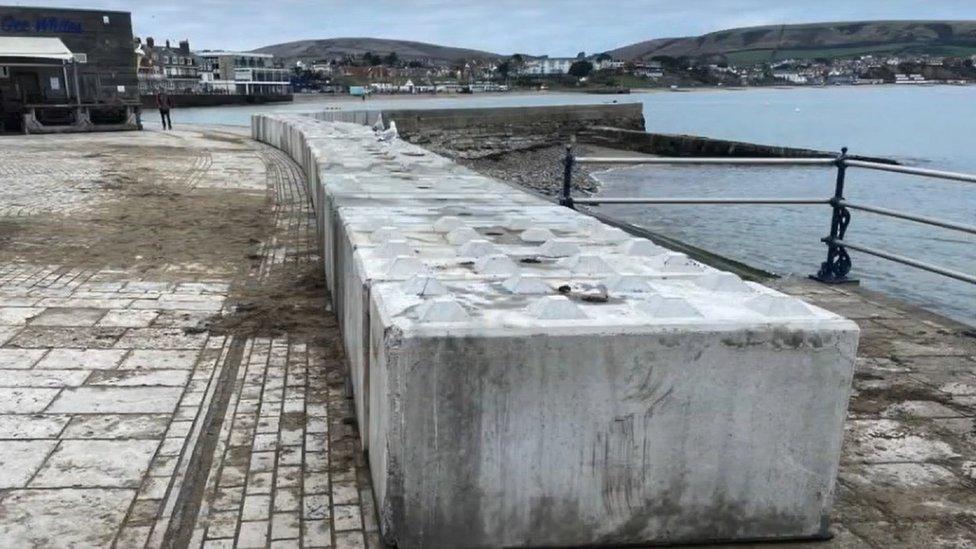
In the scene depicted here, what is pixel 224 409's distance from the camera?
4.54m

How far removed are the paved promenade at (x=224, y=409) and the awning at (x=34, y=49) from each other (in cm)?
2514

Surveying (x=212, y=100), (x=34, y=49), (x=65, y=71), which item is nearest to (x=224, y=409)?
(x=34, y=49)

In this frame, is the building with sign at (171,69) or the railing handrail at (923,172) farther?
the building with sign at (171,69)

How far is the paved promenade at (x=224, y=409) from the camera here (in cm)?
338

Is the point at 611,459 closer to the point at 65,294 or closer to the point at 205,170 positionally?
the point at 65,294

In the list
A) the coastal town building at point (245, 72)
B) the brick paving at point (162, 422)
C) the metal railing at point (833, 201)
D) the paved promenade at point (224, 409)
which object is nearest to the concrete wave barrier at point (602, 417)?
the paved promenade at point (224, 409)

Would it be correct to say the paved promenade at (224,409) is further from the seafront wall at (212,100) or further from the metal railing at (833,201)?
the seafront wall at (212,100)

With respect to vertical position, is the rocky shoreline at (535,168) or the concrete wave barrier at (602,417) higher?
the concrete wave barrier at (602,417)

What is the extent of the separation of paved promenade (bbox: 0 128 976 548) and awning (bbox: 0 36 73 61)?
82.5ft

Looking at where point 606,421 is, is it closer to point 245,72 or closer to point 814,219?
point 814,219

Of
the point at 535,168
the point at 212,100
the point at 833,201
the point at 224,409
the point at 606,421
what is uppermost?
the point at 833,201

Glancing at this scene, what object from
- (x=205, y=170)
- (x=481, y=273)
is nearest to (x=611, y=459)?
(x=481, y=273)

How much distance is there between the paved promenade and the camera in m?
3.38

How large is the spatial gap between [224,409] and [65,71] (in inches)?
1328
